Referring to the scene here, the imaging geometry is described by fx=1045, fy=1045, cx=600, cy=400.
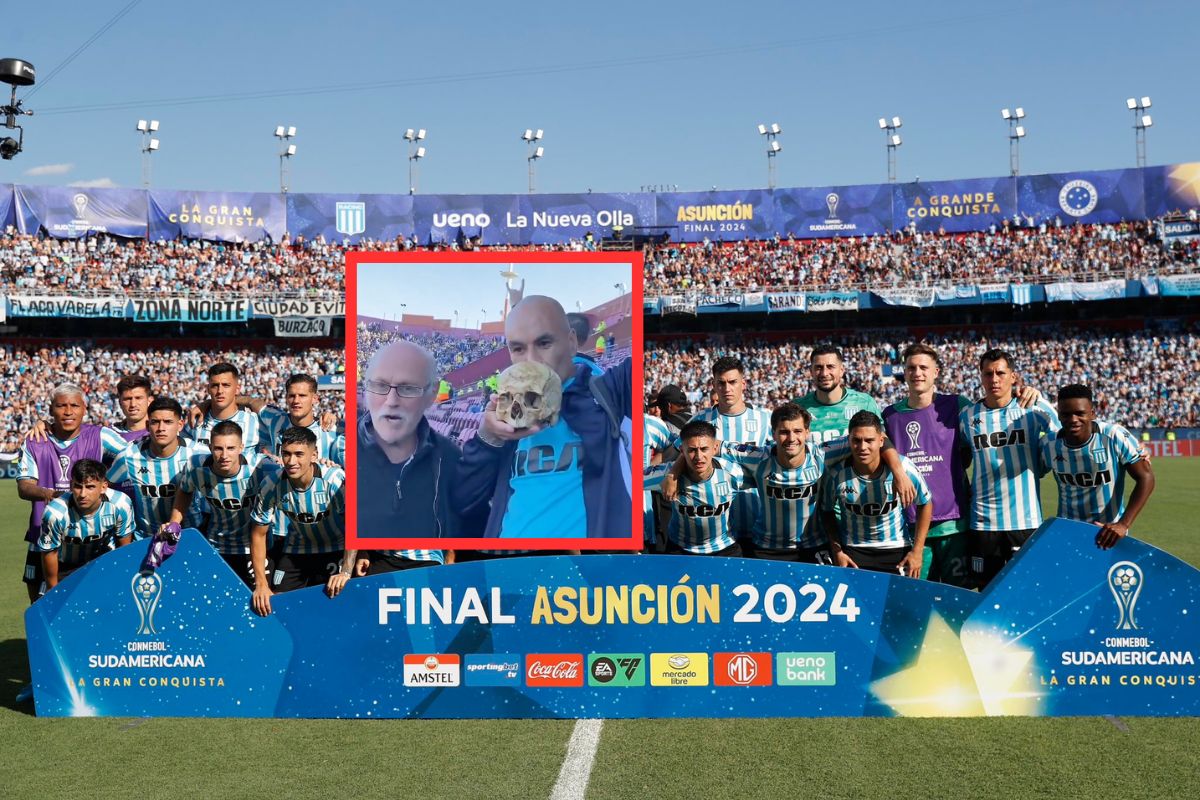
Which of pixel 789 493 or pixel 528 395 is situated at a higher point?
pixel 528 395

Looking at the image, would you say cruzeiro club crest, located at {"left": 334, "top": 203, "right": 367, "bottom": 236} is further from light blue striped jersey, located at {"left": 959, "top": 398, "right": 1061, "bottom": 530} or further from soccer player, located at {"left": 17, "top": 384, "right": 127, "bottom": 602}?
light blue striped jersey, located at {"left": 959, "top": 398, "right": 1061, "bottom": 530}

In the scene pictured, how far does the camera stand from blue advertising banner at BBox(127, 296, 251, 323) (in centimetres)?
3734

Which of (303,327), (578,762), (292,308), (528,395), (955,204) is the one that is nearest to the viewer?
(578,762)

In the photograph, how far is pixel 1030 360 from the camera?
1508 inches

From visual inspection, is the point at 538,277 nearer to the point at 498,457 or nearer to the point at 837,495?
the point at 498,457

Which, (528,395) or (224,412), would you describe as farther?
(224,412)

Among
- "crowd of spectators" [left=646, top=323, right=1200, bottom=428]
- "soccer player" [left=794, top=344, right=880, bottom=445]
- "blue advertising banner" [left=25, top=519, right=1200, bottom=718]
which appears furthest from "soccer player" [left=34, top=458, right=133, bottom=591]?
"crowd of spectators" [left=646, top=323, right=1200, bottom=428]

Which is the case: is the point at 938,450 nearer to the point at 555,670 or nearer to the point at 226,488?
the point at 555,670

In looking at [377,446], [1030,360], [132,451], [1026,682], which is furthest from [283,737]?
[1030,360]

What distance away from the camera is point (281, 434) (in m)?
7.28

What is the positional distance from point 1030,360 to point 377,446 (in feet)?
121

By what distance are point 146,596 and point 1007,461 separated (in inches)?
204

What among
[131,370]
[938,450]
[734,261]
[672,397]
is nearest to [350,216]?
[131,370]

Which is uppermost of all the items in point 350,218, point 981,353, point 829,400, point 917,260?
point 350,218
